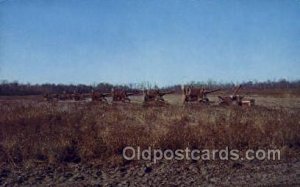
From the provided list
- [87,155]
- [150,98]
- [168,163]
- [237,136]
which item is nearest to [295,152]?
[237,136]

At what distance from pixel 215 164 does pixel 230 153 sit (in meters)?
0.94

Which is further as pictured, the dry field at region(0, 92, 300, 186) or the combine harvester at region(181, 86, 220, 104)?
the combine harvester at region(181, 86, 220, 104)

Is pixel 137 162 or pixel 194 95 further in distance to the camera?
pixel 194 95

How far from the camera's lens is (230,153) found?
829 centimetres

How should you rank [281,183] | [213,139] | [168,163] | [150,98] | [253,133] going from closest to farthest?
[281,183] → [168,163] → [213,139] → [253,133] → [150,98]

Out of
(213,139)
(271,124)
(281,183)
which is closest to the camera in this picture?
(281,183)

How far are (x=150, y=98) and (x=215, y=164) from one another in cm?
2016

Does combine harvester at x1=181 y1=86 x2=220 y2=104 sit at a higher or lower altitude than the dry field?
higher

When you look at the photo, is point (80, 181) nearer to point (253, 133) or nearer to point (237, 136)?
point (237, 136)

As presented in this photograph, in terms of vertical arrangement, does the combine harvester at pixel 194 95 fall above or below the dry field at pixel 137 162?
above

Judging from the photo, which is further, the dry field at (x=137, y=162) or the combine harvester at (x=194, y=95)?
the combine harvester at (x=194, y=95)

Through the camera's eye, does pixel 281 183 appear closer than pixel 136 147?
Yes

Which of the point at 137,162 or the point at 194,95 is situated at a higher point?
the point at 194,95

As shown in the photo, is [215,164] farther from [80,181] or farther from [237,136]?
[80,181]
